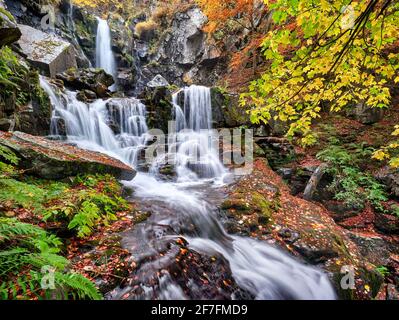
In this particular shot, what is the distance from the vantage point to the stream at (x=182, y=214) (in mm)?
3098

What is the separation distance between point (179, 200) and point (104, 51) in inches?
729

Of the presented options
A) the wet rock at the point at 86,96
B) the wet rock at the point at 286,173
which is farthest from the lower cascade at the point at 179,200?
the wet rock at the point at 286,173

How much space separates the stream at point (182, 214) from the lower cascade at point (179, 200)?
0.04 ft

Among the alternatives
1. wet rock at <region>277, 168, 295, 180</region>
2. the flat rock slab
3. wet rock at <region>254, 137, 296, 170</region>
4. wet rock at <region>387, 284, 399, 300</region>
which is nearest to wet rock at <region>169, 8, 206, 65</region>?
wet rock at <region>254, 137, 296, 170</region>

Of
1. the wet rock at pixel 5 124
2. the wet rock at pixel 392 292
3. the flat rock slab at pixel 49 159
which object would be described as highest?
the wet rock at pixel 5 124

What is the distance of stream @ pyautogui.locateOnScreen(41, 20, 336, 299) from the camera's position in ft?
10.2

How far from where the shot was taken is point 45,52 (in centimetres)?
1188

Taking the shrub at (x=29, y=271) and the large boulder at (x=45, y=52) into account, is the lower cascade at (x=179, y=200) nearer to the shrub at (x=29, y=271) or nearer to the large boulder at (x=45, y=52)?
the shrub at (x=29, y=271)

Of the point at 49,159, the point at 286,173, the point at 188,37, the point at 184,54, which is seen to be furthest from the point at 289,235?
the point at 188,37

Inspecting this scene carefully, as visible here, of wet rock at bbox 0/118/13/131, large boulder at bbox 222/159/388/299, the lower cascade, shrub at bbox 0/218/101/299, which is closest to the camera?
shrub at bbox 0/218/101/299

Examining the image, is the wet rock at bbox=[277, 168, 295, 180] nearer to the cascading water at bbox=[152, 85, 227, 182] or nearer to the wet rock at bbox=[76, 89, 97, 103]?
the cascading water at bbox=[152, 85, 227, 182]

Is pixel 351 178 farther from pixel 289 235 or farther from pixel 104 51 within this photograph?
pixel 104 51

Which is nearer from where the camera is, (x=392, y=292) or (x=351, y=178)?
(x=392, y=292)

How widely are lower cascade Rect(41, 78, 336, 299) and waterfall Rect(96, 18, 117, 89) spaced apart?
368 inches
